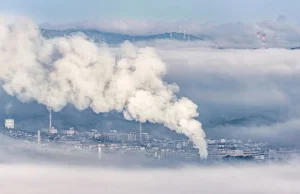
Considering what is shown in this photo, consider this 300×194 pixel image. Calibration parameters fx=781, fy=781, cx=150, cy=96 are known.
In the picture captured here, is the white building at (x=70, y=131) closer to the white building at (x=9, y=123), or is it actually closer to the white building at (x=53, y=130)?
the white building at (x=53, y=130)

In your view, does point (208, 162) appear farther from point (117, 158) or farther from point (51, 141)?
point (51, 141)

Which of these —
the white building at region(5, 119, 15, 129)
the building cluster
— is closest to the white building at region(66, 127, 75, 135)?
the building cluster

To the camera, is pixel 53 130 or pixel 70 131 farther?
pixel 70 131

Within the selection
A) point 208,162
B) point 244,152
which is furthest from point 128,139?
point 244,152

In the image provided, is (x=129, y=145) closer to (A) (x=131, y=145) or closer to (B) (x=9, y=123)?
(A) (x=131, y=145)

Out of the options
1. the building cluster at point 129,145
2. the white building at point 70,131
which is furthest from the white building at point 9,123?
the white building at point 70,131

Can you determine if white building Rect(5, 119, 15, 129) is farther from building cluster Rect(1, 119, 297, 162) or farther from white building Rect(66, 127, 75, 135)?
white building Rect(66, 127, 75, 135)

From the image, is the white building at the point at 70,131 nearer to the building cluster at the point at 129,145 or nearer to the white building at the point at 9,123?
the building cluster at the point at 129,145

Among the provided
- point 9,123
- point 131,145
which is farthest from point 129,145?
point 9,123
